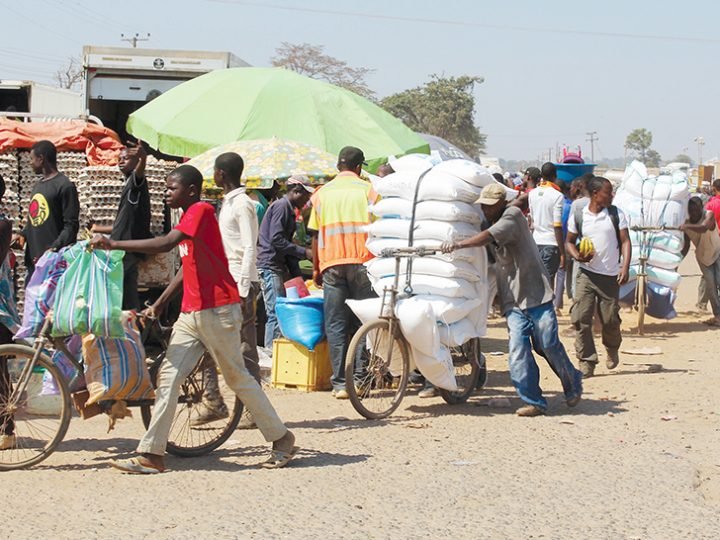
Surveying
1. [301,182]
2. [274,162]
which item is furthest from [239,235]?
[274,162]

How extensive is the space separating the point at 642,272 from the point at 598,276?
387cm

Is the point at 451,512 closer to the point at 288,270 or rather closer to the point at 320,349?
the point at 320,349

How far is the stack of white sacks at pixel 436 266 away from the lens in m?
8.55

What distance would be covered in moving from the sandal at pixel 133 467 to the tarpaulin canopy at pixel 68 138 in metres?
4.98

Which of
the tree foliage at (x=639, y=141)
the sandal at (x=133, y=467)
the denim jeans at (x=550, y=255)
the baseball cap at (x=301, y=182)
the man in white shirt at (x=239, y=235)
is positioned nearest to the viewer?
the sandal at (x=133, y=467)

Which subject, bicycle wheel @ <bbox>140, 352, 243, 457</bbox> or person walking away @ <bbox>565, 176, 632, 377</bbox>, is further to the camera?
person walking away @ <bbox>565, 176, 632, 377</bbox>

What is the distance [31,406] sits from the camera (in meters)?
7.00

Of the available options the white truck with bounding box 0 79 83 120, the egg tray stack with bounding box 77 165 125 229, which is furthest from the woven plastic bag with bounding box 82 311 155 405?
the white truck with bounding box 0 79 83 120

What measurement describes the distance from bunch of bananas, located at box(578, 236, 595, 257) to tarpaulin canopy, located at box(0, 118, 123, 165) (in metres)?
4.52

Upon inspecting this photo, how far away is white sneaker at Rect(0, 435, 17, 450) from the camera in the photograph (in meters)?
7.00

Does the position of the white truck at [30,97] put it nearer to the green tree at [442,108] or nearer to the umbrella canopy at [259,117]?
the umbrella canopy at [259,117]

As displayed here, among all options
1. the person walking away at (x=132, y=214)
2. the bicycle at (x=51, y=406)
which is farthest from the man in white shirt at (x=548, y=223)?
the bicycle at (x=51, y=406)

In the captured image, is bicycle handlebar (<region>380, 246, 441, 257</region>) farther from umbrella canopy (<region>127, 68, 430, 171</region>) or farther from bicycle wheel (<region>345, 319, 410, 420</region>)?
umbrella canopy (<region>127, 68, 430, 171</region>)

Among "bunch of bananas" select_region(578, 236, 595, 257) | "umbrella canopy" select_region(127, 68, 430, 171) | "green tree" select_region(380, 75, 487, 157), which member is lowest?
"bunch of bananas" select_region(578, 236, 595, 257)
